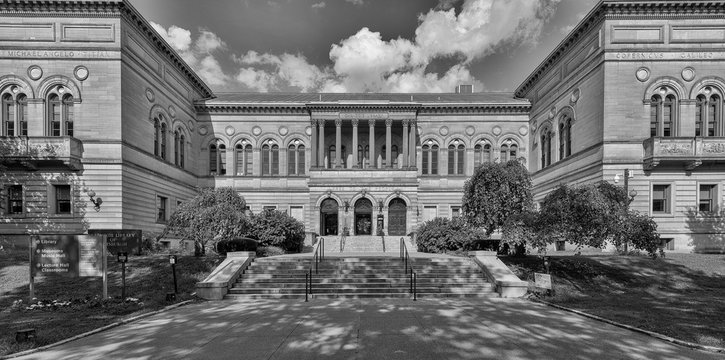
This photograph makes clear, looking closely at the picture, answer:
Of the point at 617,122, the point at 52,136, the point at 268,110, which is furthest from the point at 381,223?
the point at 52,136

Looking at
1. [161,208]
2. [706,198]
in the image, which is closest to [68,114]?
[161,208]

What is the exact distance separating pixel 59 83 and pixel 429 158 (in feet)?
110

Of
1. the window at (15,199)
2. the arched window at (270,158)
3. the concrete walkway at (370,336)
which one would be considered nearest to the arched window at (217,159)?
the arched window at (270,158)

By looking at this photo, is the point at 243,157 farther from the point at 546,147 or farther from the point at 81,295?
the point at 546,147

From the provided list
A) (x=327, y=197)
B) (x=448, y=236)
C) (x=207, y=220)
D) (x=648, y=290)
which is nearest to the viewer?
(x=648, y=290)

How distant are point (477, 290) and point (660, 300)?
6207 millimetres

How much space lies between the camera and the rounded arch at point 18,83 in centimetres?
2612

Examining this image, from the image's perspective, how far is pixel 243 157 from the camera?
42.0 metres

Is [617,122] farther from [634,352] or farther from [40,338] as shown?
[40,338]

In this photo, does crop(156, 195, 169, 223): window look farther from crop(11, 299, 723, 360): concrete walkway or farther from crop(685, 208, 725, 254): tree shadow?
crop(685, 208, 725, 254): tree shadow

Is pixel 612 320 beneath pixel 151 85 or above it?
beneath

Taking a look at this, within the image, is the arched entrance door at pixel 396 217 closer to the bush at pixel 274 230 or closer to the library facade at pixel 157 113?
the bush at pixel 274 230

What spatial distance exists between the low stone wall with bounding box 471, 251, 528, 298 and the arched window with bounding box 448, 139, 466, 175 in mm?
25686

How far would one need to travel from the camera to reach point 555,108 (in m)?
34.5
